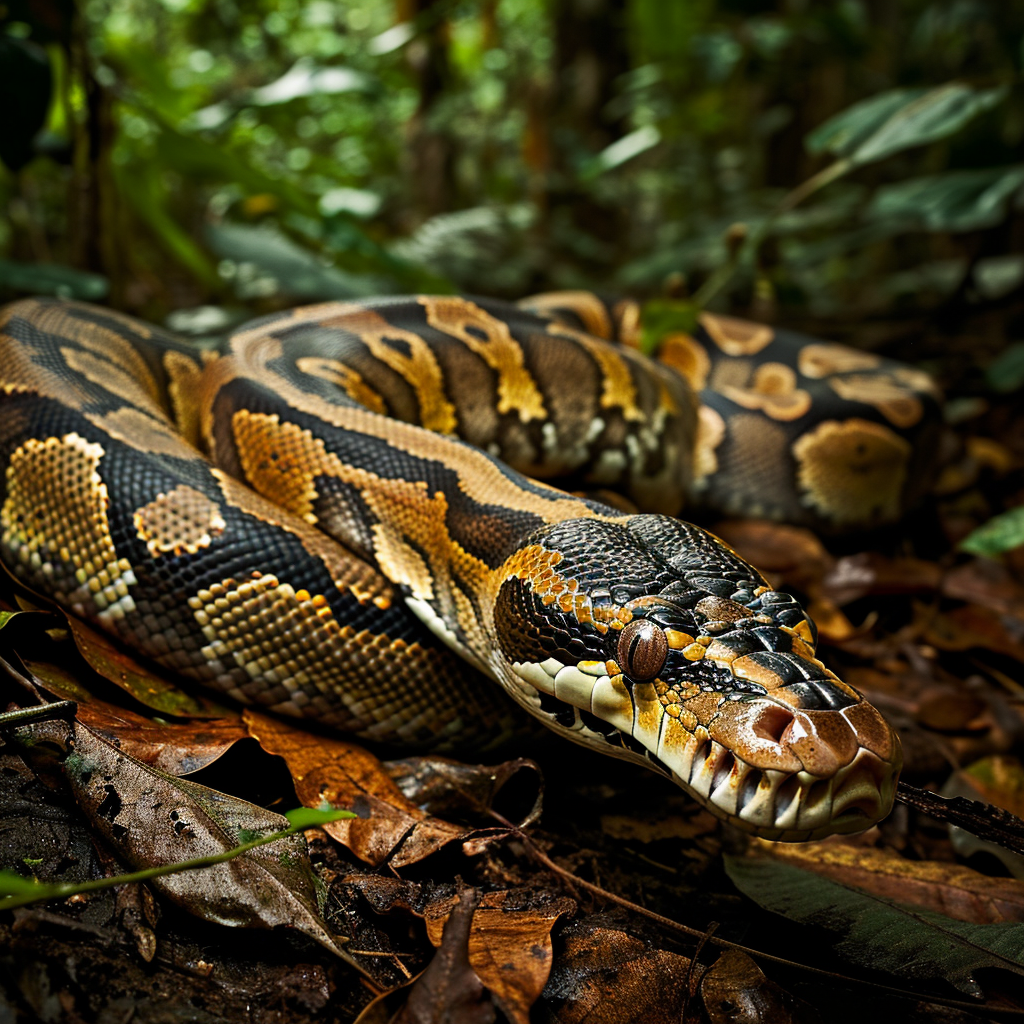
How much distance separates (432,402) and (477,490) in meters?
1.41

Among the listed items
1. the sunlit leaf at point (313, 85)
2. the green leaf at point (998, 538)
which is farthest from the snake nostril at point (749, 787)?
the sunlit leaf at point (313, 85)

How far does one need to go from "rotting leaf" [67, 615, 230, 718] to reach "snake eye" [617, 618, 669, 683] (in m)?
1.39

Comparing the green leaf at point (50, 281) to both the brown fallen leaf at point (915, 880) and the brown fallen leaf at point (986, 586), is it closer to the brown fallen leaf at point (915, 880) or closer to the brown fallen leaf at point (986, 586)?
the brown fallen leaf at point (915, 880)

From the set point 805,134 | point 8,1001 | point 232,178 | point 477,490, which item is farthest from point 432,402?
point 805,134

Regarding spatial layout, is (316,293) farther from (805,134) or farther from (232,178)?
(805,134)

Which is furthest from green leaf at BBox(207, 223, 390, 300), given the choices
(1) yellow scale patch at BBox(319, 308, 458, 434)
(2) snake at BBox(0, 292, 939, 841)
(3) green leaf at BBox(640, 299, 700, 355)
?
(3) green leaf at BBox(640, 299, 700, 355)

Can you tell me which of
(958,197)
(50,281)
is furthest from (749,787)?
(958,197)

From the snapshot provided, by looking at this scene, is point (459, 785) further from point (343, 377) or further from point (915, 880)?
point (343, 377)

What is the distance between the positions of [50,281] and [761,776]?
14.3 feet

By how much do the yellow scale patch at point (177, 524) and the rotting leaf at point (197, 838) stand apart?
2.27 feet

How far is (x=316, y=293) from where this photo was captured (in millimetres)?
5387

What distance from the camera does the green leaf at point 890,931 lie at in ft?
6.51

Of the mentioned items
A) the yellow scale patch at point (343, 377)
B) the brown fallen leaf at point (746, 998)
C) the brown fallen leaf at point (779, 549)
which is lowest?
the brown fallen leaf at point (779, 549)

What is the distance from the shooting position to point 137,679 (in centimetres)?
260
